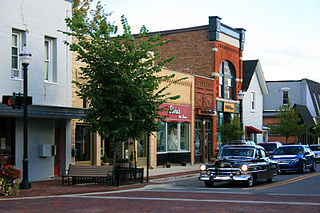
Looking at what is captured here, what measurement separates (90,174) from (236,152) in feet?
19.6

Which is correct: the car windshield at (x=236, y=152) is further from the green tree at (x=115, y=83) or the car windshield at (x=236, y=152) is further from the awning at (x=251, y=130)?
the awning at (x=251, y=130)

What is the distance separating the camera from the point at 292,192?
16719 mm

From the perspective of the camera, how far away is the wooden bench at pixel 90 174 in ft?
62.3

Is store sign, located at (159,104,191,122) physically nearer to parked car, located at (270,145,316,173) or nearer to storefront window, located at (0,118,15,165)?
parked car, located at (270,145,316,173)

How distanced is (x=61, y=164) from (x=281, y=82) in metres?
44.4

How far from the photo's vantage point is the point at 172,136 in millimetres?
32875

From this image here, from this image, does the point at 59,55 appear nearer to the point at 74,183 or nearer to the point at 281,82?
the point at 74,183

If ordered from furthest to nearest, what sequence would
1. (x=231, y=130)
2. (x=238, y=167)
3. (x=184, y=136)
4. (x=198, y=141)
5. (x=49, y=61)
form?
(x=231, y=130), (x=198, y=141), (x=184, y=136), (x=49, y=61), (x=238, y=167)

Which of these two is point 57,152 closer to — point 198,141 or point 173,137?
point 173,137

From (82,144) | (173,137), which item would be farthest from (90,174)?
(173,137)

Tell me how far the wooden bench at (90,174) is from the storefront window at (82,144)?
4.66 m

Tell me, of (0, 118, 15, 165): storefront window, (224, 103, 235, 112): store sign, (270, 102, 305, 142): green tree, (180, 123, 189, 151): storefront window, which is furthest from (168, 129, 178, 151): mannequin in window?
(270, 102, 305, 142): green tree

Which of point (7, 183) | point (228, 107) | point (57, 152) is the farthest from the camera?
point (228, 107)

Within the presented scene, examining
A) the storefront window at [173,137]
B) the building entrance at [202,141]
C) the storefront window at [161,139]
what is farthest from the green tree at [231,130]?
the storefront window at [161,139]
